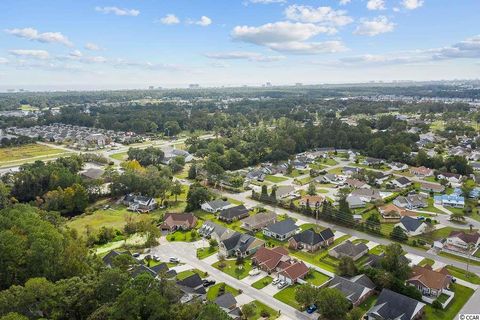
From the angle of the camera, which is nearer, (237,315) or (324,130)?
(237,315)

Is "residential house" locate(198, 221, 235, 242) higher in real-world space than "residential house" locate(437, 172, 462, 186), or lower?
lower

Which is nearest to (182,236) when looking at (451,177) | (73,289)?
(73,289)

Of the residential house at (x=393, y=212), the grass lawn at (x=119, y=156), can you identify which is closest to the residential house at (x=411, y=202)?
the residential house at (x=393, y=212)

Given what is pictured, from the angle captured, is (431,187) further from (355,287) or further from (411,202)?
(355,287)

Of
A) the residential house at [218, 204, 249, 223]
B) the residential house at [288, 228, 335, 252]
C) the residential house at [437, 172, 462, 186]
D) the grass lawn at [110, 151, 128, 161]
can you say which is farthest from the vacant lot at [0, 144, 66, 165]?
the residential house at [437, 172, 462, 186]

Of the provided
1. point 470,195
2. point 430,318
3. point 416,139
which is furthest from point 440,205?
point 416,139

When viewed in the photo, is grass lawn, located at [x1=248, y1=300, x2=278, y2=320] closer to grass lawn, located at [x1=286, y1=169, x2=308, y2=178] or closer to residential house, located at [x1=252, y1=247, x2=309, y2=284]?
residential house, located at [x1=252, y1=247, x2=309, y2=284]

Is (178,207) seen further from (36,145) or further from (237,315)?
(36,145)
